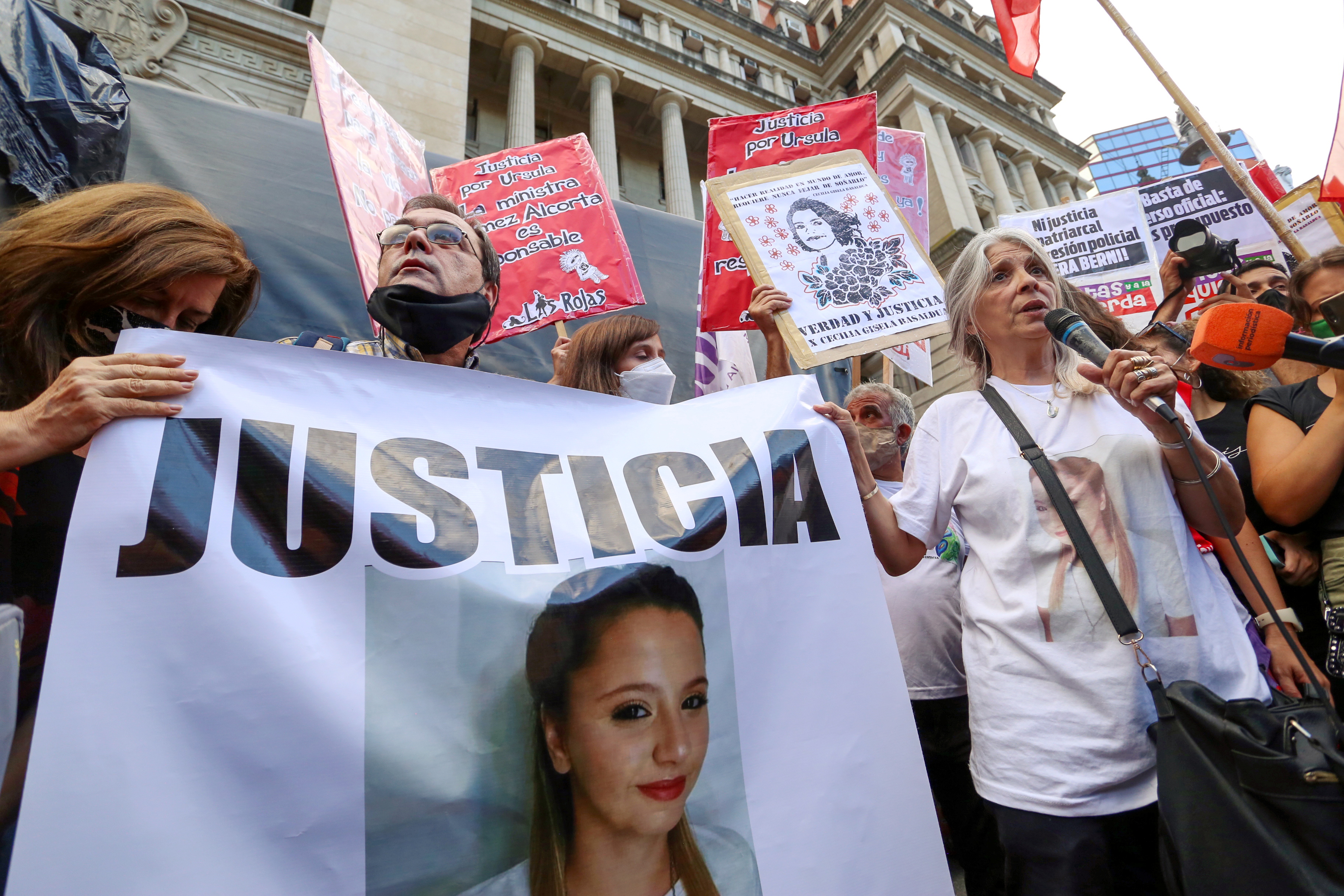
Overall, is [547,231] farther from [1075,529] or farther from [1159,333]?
[1075,529]

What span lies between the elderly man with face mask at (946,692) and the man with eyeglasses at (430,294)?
157 cm

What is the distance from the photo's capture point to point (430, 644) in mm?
1168

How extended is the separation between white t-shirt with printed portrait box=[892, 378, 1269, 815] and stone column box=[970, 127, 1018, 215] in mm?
21894

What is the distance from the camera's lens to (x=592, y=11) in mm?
18891

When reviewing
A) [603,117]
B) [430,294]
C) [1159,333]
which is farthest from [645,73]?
[430,294]

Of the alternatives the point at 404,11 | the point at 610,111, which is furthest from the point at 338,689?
the point at 610,111

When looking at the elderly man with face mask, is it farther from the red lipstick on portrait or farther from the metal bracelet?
the red lipstick on portrait

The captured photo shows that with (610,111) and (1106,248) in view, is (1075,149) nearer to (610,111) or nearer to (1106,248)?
(610,111)

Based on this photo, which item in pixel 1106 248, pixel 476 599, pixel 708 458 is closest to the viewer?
pixel 476 599

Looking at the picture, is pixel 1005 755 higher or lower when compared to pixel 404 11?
lower

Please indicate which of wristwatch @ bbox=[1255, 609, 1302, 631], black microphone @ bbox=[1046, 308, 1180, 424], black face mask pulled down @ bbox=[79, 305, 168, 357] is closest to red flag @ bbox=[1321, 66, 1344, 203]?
wristwatch @ bbox=[1255, 609, 1302, 631]

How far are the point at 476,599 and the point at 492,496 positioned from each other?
0.24 metres

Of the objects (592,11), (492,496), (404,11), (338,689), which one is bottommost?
(338,689)

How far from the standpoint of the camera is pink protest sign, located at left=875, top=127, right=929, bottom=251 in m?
4.83
